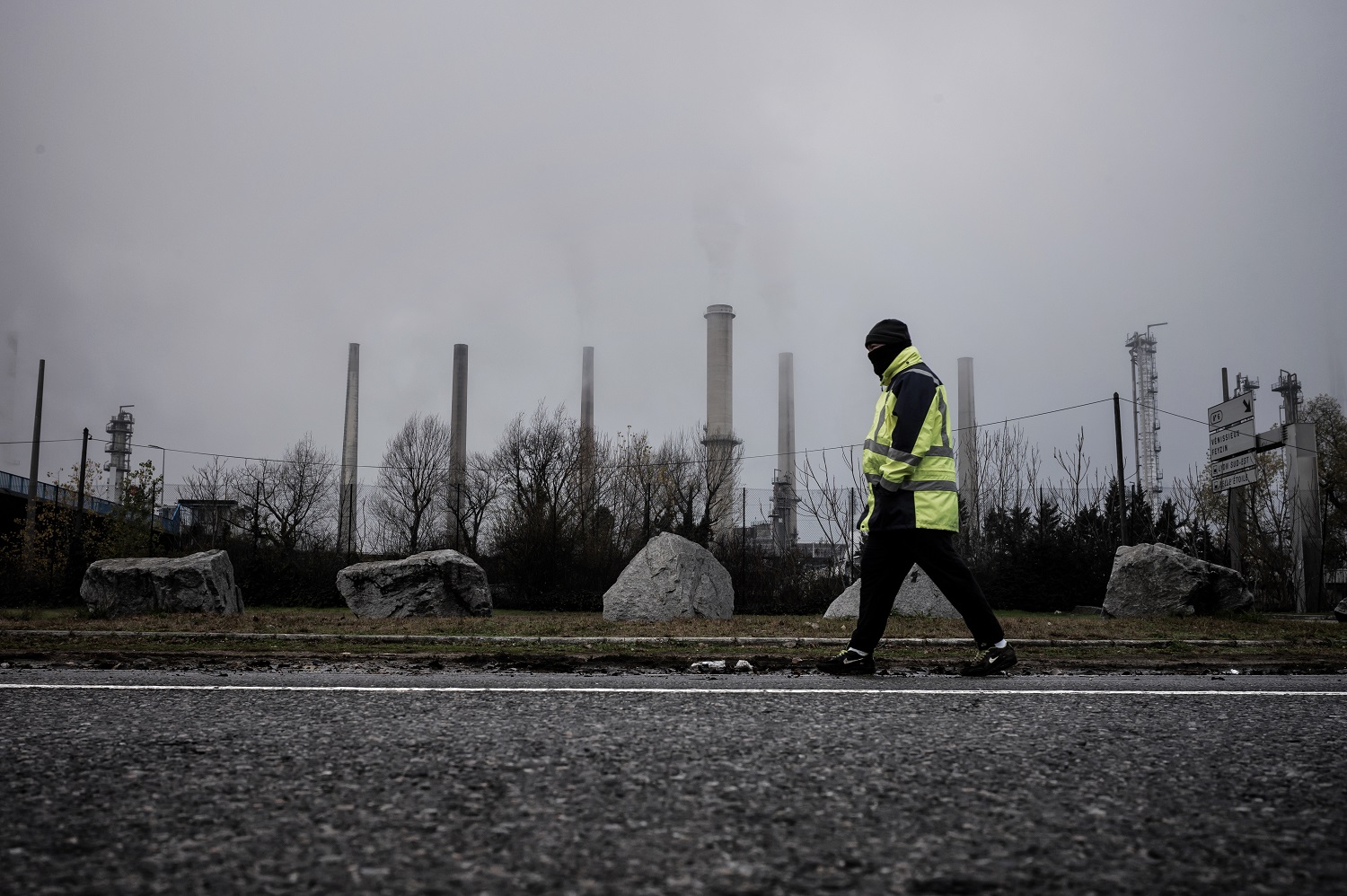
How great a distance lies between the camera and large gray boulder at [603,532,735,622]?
53.7ft

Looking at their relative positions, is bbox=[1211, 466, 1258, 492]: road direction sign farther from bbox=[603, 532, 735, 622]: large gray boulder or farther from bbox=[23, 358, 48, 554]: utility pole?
bbox=[23, 358, 48, 554]: utility pole

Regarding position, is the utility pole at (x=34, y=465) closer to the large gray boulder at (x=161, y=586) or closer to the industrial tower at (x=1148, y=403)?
the large gray boulder at (x=161, y=586)

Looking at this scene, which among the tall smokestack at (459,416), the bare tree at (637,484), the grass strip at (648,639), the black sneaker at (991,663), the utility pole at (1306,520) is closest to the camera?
the black sneaker at (991,663)

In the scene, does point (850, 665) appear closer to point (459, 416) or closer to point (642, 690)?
point (642, 690)

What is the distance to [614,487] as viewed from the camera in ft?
112

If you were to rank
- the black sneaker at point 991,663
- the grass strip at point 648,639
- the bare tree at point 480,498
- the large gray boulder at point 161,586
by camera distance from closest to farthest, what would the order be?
the black sneaker at point 991,663, the grass strip at point 648,639, the large gray boulder at point 161,586, the bare tree at point 480,498

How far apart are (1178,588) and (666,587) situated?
26.6 feet

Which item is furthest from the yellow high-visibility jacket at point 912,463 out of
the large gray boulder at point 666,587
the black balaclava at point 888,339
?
the large gray boulder at point 666,587

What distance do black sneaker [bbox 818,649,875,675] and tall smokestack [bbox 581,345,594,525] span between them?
2023cm

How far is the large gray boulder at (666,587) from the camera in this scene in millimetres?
Answer: 16361

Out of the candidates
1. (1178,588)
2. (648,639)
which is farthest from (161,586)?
(1178,588)

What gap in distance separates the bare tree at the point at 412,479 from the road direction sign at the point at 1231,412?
28011 millimetres

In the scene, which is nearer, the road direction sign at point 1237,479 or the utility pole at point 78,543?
the road direction sign at point 1237,479

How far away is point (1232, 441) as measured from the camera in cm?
2058
